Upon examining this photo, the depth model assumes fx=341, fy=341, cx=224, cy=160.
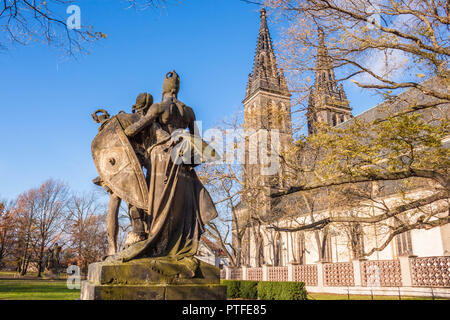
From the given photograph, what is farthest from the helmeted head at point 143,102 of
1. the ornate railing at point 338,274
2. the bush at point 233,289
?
the ornate railing at point 338,274

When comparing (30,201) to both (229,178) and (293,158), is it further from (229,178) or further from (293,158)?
(293,158)

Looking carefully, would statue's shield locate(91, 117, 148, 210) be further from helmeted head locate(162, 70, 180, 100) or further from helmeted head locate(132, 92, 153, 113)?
helmeted head locate(162, 70, 180, 100)

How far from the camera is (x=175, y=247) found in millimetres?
4129

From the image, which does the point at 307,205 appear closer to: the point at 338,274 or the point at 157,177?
the point at 338,274

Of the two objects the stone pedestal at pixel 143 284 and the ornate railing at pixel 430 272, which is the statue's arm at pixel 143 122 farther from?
the ornate railing at pixel 430 272

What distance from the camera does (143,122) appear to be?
4434 mm

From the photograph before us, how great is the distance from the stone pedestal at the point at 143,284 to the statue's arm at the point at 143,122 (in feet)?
5.33

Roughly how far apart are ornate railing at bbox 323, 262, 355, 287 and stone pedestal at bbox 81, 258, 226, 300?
18727mm

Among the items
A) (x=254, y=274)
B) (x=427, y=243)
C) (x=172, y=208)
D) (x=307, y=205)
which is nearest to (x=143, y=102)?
(x=172, y=208)

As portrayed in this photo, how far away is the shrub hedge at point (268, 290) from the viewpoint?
15.0 m

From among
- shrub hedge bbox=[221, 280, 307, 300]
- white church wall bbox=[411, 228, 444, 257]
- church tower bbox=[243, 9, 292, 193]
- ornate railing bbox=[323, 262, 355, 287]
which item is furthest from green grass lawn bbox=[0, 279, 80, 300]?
white church wall bbox=[411, 228, 444, 257]

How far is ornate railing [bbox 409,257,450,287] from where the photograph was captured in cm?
1602
